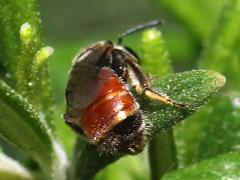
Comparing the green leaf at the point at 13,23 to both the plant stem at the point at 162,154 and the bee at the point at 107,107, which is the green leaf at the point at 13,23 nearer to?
the bee at the point at 107,107

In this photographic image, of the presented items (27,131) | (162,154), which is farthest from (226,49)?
(27,131)

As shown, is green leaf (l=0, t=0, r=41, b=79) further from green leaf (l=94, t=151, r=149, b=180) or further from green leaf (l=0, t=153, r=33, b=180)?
green leaf (l=94, t=151, r=149, b=180)

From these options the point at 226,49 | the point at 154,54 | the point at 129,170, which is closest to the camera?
the point at 154,54

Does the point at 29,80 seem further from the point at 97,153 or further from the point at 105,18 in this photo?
the point at 105,18

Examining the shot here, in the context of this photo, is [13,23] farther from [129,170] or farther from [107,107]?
[129,170]

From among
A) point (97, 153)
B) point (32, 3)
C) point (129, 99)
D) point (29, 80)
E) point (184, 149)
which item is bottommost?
point (184, 149)

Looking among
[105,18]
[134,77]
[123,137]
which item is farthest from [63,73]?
[105,18]

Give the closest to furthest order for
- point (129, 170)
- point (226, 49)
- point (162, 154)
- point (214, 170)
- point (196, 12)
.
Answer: point (214, 170), point (162, 154), point (129, 170), point (226, 49), point (196, 12)
